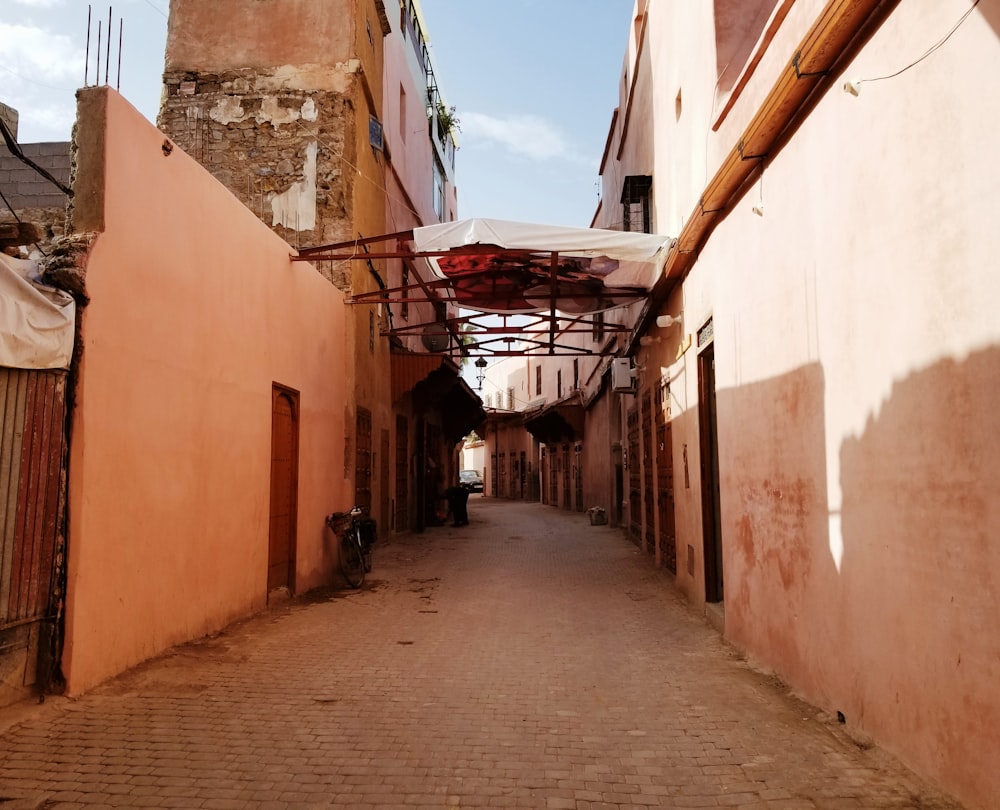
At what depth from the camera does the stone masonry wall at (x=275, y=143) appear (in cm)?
1152

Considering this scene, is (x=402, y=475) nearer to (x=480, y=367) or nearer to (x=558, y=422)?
(x=480, y=367)

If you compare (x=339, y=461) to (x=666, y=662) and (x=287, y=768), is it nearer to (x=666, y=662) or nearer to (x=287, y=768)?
(x=666, y=662)

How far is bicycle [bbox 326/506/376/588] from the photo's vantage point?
9.73m

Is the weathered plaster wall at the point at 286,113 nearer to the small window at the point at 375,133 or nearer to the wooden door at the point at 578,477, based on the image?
the small window at the point at 375,133

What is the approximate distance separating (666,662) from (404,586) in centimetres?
462

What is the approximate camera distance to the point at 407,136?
17734mm

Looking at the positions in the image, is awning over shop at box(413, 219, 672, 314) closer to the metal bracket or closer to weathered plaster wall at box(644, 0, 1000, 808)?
weathered plaster wall at box(644, 0, 1000, 808)

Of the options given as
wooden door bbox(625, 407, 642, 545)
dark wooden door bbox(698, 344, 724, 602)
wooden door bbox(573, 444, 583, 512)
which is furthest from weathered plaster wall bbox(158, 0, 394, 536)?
wooden door bbox(573, 444, 583, 512)

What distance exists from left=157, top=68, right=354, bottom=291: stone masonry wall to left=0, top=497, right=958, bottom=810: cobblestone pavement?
6469mm

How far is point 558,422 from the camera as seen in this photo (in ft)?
88.5

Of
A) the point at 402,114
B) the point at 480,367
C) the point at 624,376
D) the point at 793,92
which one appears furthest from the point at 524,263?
the point at 480,367

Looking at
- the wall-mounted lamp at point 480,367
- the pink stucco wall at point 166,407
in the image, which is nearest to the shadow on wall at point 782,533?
the pink stucco wall at point 166,407

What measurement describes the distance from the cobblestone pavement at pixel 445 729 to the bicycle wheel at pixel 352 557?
2.30 meters

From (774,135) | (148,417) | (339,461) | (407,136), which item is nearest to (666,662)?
(774,135)
